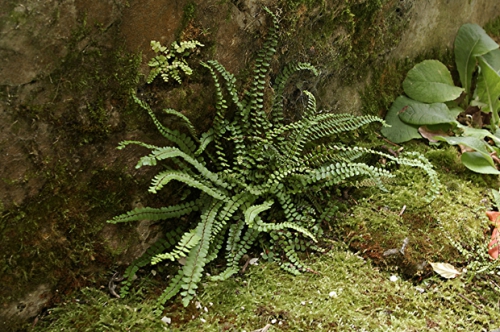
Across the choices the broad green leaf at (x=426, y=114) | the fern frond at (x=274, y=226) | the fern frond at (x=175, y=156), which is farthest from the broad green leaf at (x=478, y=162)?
the fern frond at (x=175, y=156)

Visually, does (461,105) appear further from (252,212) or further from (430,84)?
(252,212)

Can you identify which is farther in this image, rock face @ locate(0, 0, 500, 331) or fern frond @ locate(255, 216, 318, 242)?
fern frond @ locate(255, 216, 318, 242)

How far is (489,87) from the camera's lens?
4242mm

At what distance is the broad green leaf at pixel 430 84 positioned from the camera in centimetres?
420

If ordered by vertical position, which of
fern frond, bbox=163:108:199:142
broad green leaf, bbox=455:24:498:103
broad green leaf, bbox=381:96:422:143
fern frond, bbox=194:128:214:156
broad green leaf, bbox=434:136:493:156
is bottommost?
broad green leaf, bbox=434:136:493:156

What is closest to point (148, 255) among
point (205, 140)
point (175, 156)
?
point (175, 156)

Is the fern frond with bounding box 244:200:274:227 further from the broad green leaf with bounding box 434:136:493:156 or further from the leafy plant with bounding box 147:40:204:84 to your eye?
the broad green leaf with bounding box 434:136:493:156

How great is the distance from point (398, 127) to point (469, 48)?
4.39 ft

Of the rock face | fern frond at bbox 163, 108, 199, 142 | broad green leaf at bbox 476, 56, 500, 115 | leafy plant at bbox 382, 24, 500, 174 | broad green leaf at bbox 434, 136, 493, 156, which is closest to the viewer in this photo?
the rock face

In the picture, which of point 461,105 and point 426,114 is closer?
point 426,114

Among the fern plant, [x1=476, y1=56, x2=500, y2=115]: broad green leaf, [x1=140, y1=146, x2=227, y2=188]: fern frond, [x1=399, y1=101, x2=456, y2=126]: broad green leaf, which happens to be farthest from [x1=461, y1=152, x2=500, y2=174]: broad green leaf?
[x1=140, y1=146, x2=227, y2=188]: fern frond

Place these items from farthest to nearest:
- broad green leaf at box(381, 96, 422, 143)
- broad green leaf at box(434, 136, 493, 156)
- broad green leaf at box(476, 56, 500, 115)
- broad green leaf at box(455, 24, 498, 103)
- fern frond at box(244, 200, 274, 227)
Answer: broad green leaf at box(455, 24, 498, 103) < broad green leaf at box(476, 56, 500, 115) < broad green leaf at box(381, 96, 422, 143) < broad green leaf at box(434, 136, 493, 156) < fern frond at box(244, 200, 274, 227)

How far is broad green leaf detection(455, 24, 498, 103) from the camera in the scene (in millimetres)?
4496

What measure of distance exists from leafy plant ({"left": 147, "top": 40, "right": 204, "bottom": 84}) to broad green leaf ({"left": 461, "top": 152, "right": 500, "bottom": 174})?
8.06 feet
